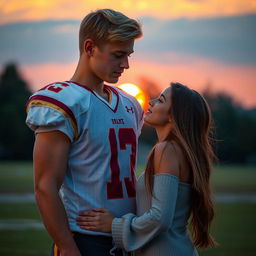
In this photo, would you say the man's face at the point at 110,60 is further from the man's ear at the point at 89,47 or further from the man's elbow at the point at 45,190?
the man's elbow at the point at 45,190

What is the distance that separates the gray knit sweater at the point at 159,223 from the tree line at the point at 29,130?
177 ft

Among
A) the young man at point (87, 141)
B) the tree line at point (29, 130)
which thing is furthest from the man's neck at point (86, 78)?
the tree line at point (29, 130)

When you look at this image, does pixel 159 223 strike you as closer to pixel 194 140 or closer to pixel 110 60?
pixel 194 140

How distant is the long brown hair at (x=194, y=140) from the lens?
2.90 m

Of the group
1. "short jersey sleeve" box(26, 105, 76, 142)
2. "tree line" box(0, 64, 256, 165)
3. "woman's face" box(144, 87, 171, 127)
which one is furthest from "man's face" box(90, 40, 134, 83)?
"tree line" box(0, 64, 256, 165)

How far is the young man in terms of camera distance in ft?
8.91

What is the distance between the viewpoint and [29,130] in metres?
61.8

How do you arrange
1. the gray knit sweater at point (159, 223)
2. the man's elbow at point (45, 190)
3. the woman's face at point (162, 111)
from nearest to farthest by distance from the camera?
the man's elbow at point (45, 190) → the gray knit sweater at point (159, 223) → the woman's face at point (162, 111)

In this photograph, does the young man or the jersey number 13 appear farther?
the jersey number 13

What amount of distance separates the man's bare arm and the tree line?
54.1m

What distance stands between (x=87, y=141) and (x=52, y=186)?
0.27 m

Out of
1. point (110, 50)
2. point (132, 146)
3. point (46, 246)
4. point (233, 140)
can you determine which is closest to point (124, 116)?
point (132, 146)

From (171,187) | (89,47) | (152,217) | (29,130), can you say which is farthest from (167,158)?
(29,130)

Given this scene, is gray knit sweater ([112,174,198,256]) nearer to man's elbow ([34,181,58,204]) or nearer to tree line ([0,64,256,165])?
man's elbow ([34,181,58,204])
